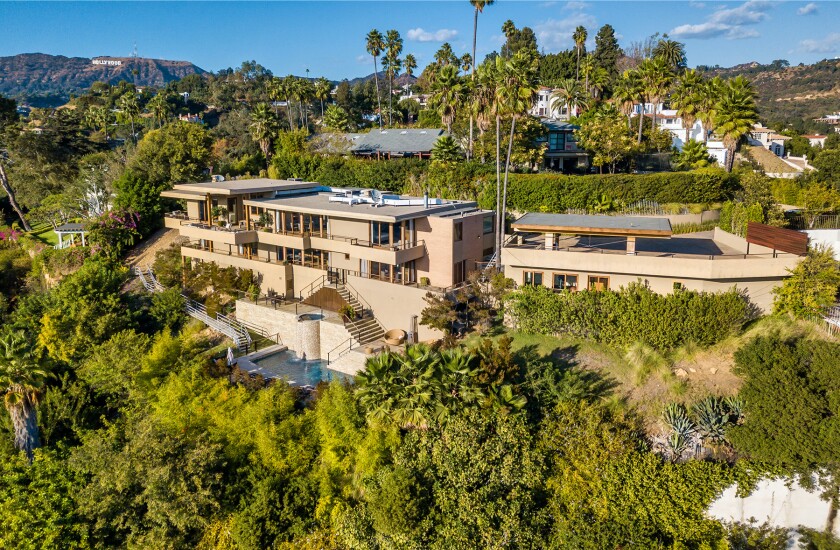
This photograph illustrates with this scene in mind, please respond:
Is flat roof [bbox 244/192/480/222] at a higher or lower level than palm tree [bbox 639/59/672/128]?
lower

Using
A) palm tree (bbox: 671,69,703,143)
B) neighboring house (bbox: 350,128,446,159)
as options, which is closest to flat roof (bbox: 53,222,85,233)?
neighboring house (bbox: 350,128,446,159)

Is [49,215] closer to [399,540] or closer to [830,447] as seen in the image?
[399,540]

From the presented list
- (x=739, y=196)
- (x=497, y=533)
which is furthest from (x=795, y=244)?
(x=497, y=533)

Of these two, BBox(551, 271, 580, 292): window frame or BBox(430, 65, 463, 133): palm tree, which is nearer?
BBox(551, 271, 580, 292): window frame

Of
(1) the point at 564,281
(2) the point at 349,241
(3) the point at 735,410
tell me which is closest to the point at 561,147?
(2) the point at 349,241

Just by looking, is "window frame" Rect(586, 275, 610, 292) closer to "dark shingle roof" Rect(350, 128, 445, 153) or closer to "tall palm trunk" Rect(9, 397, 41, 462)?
"tall palm trunk" Rect(9, 397, 41, 462)

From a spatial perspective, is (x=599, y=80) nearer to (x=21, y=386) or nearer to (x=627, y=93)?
(x=627, y=93)

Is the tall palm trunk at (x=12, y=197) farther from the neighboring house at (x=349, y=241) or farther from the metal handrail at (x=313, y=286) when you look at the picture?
the metal handrail at (x=313, y=286)
